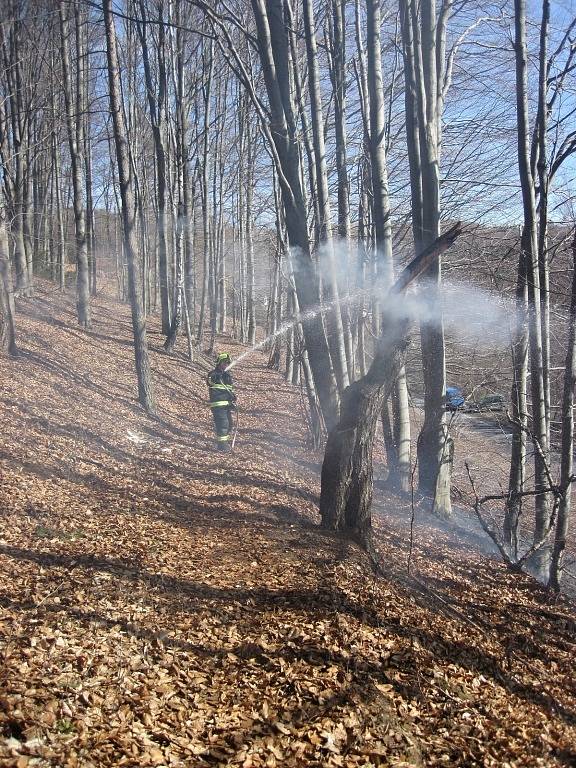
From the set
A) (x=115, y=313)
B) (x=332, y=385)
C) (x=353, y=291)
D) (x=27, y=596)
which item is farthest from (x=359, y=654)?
(x=115, y=313)

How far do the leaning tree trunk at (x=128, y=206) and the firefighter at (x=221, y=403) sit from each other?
187 centimetres

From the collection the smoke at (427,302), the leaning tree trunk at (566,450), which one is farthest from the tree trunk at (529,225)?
the leaning tree trunk at (566,450)

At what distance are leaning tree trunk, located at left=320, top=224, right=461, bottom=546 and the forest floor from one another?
362 mm

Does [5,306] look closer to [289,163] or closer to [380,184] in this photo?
[289,163]

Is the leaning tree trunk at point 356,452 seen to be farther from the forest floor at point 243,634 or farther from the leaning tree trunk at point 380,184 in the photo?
the leaning tree trunk at point 380,184

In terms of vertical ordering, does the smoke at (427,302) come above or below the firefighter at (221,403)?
above

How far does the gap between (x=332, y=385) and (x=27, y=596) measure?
215 inches

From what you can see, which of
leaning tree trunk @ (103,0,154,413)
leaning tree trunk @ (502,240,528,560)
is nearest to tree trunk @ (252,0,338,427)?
leaning tree trunk @ (502,240,528,560)

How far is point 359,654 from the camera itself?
13.7ft

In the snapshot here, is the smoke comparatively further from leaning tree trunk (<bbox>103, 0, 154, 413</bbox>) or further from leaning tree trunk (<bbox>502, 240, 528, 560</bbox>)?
leaning tree trunk (<bbox>103, 0, 154, 413</bbox>)

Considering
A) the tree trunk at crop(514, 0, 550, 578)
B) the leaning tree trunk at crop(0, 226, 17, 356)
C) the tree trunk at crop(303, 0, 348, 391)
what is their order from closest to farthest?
the tree trunk at crop(514, 0, 550, 578) < the tree trunk at crop(303, 0, 348, 391) < the leaning tree trunk at crop(0, 226, 17, 356)

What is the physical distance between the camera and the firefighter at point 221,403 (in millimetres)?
11052

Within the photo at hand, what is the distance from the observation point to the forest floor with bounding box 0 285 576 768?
→ 326 cm

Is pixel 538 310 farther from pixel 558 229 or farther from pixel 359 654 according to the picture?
pixel 359 654
